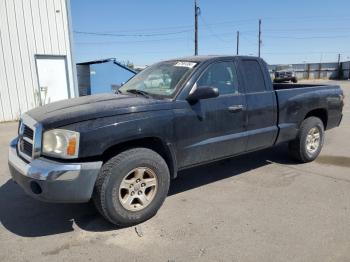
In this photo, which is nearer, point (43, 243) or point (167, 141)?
point (43, 243)

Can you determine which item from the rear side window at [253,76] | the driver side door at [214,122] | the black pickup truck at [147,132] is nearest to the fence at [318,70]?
the rear side window at [253,76]

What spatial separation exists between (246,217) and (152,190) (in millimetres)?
1111

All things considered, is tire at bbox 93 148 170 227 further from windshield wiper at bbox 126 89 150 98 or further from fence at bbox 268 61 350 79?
fence at bbox 268 61 350 79

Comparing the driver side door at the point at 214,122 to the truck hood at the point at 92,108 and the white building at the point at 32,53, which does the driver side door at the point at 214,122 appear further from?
the white building at the point at 32,53

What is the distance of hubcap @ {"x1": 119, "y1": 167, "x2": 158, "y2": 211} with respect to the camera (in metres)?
3.61

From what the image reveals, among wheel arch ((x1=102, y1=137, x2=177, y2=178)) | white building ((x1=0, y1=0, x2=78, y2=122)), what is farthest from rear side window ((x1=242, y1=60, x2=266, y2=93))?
white building ((x1=0, y1=0, x2=78, y2=122))

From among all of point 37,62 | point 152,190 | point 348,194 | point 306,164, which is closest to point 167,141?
point 152,190

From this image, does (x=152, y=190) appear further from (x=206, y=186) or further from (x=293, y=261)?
(x=293, y=261)

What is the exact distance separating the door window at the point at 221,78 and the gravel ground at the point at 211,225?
139 centimetres

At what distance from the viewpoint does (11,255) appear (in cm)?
317

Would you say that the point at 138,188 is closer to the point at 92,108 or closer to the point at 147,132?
the point at 147,132

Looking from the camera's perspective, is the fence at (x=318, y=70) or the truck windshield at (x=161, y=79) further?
the fence at (x=318, y=70)

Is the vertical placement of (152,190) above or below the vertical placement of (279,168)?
above

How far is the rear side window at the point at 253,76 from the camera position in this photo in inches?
192
